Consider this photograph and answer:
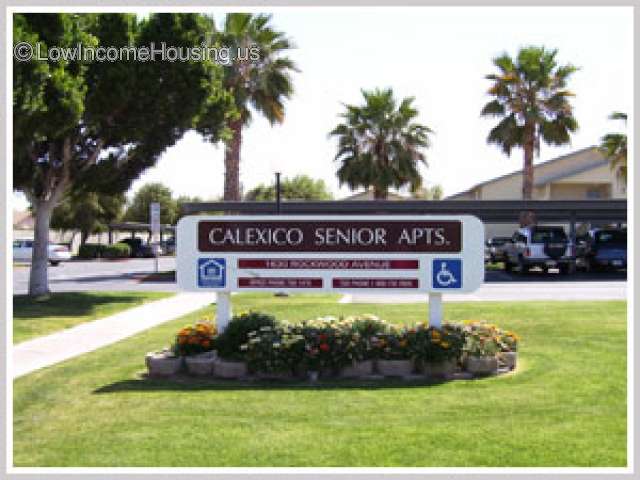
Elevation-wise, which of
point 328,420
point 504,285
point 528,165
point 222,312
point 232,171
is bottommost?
point 328,420

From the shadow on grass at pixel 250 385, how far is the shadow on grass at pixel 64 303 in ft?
25.0

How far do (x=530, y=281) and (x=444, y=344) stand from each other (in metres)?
18.0

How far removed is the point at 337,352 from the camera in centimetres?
891

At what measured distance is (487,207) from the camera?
3198 cm

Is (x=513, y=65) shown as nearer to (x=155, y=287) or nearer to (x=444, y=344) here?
(x=155, y=287)

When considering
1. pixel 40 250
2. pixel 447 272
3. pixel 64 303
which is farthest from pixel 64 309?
pixel 447 272

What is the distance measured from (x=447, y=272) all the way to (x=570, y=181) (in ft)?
131

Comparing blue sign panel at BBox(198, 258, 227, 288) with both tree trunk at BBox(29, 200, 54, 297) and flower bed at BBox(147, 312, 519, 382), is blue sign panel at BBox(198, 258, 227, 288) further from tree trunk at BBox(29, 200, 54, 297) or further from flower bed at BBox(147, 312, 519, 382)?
tree trunk at BBox(29, 200, 54, 297)

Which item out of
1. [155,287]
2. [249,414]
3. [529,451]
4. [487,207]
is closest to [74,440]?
[249,414]

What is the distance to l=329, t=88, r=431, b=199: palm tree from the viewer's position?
124 ft

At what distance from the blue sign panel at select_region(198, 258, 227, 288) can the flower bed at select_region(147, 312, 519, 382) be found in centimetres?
54

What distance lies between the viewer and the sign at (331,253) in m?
9.38

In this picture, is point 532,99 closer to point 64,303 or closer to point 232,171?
point 232,171

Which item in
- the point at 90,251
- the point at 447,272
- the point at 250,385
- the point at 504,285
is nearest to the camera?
the point at 250,385
